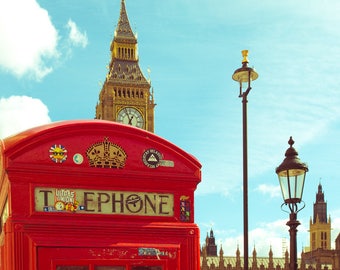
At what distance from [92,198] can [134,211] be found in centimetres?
33

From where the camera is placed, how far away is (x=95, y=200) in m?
4.53

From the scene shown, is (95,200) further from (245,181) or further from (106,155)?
(245,181)

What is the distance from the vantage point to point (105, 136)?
471cm


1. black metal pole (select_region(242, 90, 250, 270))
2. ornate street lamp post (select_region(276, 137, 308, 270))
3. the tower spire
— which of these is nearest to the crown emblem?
ornate street lamp post (select_region(276, 137, 308, 270))

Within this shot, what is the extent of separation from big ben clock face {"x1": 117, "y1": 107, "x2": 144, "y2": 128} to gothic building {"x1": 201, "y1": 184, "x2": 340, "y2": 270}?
17.5 m

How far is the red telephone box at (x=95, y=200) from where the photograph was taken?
14.2 ft

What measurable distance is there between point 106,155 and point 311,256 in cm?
9780

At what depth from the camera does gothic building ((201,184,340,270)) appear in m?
76.0

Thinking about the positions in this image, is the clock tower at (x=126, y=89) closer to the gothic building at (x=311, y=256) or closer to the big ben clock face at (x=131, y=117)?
the big ben clock face at (x=131, y=117)

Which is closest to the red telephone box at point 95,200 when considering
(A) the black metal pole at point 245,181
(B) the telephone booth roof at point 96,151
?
(B) the telephone booth roof at point 96,151

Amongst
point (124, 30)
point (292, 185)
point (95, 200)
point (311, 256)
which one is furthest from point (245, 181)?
point (311, 256)

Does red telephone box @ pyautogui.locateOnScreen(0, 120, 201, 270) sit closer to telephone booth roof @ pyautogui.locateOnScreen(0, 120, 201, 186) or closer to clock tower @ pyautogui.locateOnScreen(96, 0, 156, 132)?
telephone booth roof @ pyautogui.locateOnScreen(0, 120, 201, 186)

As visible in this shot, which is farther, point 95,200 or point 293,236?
point 293,236

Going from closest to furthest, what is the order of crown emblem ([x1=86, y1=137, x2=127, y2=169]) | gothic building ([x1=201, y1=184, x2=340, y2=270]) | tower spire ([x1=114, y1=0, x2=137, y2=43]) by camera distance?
crown emblem ([x1=86, y1=137, x2=127, y2=169]) < gothic building ([x1=201, y1=184, x2=340, y2=270]) < tower spire ([x1=114, y1=0, x2=137, y2=43])
